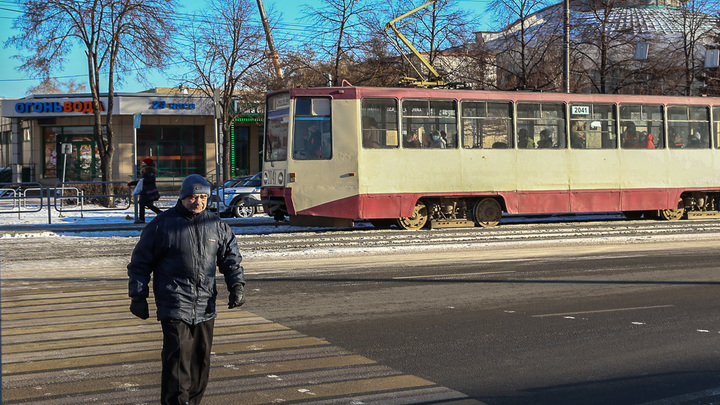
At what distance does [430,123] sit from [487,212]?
2813 millimetres

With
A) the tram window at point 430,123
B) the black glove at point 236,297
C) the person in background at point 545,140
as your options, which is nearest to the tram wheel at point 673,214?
the person in background at point 545,140

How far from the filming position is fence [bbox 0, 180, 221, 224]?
2280cm

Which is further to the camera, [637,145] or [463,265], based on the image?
[637,145]

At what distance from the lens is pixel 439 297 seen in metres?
9.92

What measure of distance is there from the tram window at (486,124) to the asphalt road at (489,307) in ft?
11.0

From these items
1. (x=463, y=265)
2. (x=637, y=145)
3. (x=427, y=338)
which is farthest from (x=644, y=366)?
(x=637, y=145)

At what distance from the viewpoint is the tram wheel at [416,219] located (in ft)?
61.5

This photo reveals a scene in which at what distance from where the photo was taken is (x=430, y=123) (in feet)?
61.0

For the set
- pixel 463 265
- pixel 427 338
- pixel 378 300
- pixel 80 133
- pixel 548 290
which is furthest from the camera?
pixel 80 133

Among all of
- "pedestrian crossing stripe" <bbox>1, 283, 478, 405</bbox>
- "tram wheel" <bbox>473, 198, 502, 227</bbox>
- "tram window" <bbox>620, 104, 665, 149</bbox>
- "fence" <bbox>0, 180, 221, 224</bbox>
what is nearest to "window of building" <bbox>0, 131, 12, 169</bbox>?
"fence" <bbox>0, 180, 221, 224</bbox>

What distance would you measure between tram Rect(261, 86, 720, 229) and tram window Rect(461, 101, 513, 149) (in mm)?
25

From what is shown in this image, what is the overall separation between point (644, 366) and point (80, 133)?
41.7 m

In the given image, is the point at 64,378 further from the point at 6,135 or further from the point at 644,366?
the point at 6,135

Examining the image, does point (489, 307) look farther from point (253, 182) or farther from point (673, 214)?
point (253, 182)
